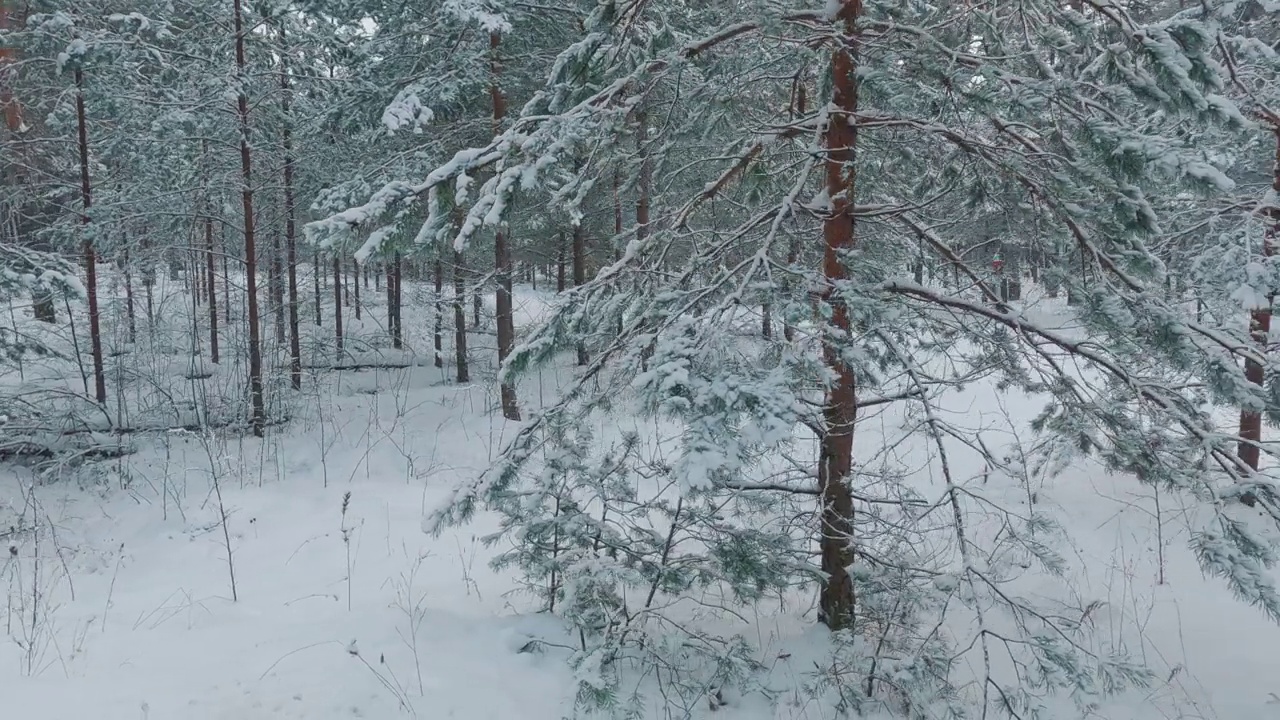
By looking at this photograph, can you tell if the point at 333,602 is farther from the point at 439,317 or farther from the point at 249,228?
the point at 439,317

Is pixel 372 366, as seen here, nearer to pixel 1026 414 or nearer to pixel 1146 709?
pixel 1026 414

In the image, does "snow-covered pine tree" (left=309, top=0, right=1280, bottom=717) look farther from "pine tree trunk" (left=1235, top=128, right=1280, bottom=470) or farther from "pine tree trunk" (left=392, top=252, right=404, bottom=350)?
"pine tree trunk" (left=392, top=252, right=404, bottom=350)

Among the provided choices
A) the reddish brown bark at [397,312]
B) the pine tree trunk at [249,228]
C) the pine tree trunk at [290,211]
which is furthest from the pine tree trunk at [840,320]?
the reddish brown bark at [397,312]

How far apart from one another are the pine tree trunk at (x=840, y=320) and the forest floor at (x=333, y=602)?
0.48 meters

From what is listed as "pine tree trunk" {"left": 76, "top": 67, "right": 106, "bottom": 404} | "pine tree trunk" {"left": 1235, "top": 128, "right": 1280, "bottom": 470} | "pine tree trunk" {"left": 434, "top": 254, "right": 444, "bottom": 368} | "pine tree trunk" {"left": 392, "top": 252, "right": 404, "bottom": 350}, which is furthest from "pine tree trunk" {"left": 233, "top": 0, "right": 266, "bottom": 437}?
"pine tree trunk" {"left": 1235, "top": 128, "right": 1280, "bottom": 470}

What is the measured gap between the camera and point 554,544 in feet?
15.2

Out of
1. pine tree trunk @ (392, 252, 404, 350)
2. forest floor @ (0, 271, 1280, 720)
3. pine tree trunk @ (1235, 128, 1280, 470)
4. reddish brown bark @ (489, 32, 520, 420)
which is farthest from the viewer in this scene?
pine tree trunk @ (392, 252, 404, 350)

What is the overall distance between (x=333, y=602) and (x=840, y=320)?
4.51 metres

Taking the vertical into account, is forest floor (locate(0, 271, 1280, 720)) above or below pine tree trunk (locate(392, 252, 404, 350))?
below

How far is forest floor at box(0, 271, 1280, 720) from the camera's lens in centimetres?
426

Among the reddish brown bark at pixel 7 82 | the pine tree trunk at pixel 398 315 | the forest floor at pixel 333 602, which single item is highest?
the reddish brown bark at pixel 7 82

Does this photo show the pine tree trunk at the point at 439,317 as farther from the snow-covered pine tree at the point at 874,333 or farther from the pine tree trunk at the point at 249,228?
the snow-covered pine tree at the point at 874,333

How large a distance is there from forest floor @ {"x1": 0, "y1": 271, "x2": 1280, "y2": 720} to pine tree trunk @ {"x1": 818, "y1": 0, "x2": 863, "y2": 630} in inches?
19.0

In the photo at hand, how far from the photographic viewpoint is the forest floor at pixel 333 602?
426 centimetres
